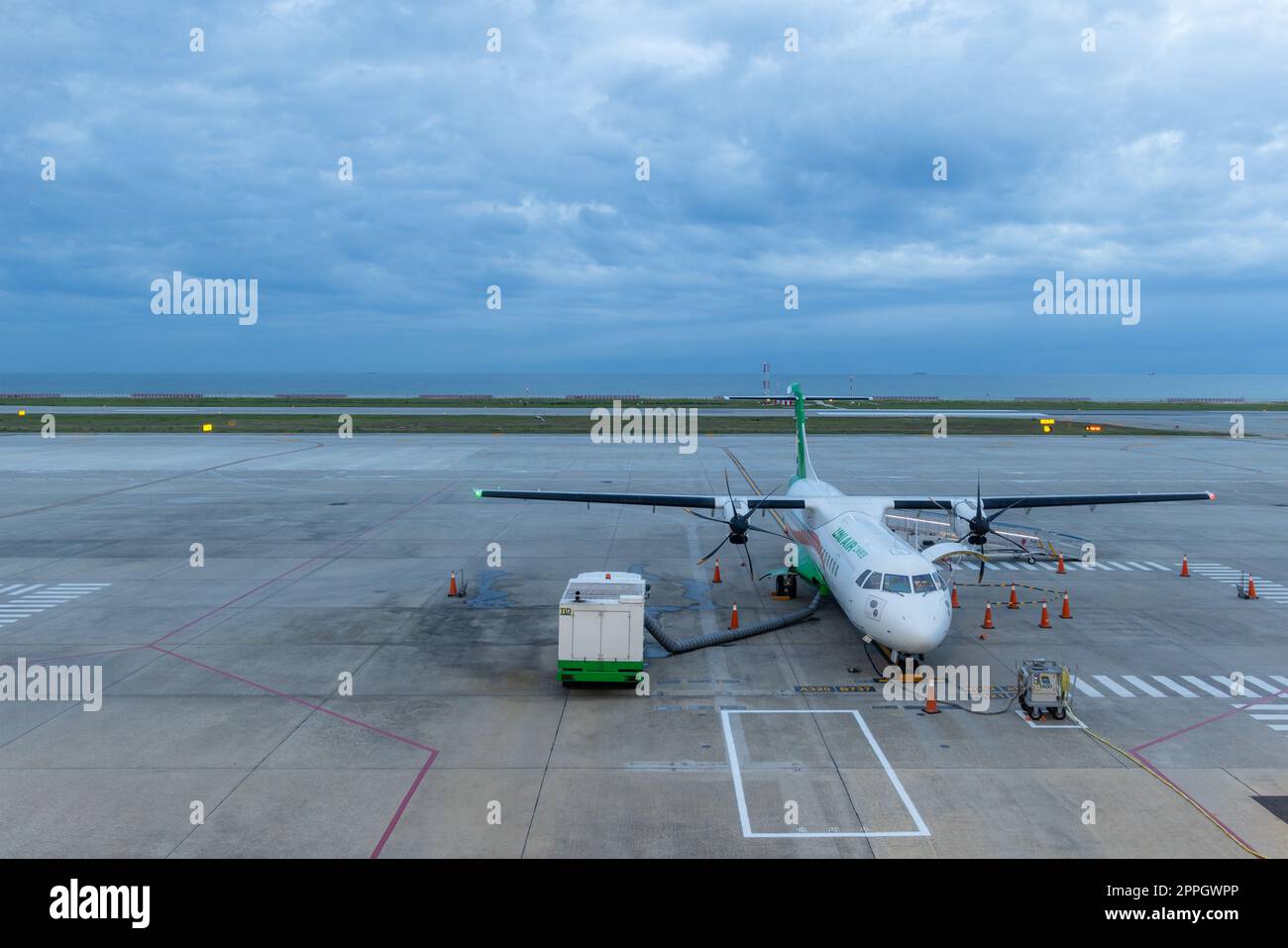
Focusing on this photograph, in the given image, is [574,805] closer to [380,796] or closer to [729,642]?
[380,796]

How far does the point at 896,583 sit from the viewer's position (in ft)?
60.1

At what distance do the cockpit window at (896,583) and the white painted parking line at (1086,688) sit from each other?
4407 millimetres

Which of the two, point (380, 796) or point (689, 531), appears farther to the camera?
point (689, 531)

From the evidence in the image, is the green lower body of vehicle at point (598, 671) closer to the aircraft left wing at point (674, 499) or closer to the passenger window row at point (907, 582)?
the passenger window row at point (907, 582)

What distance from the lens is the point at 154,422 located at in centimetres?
9081

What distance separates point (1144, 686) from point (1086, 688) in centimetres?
135

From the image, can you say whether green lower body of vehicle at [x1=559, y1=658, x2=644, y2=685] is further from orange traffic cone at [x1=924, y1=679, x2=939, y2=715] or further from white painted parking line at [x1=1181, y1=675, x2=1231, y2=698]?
white painted parking line at [x1=1181, y1=675, x2=1231, y2=698]

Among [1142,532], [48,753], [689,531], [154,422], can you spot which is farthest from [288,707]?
[154,422]

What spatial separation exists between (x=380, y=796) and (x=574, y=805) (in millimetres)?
3187

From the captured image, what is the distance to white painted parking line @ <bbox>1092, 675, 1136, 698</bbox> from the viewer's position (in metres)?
17.5

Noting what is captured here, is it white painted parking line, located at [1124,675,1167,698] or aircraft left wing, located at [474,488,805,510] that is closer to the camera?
white painted parking line, located at [1124,675,1167,698]

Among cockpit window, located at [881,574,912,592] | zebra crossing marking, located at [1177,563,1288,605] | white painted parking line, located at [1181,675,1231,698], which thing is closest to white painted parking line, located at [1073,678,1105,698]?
white painted parking line, located at [1181,675,1231,698]

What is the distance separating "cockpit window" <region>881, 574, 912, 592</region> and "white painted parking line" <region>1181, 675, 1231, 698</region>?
6.87 m

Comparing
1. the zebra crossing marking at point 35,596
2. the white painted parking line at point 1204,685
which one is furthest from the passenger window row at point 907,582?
the zebra crossing marking at point 35,596
